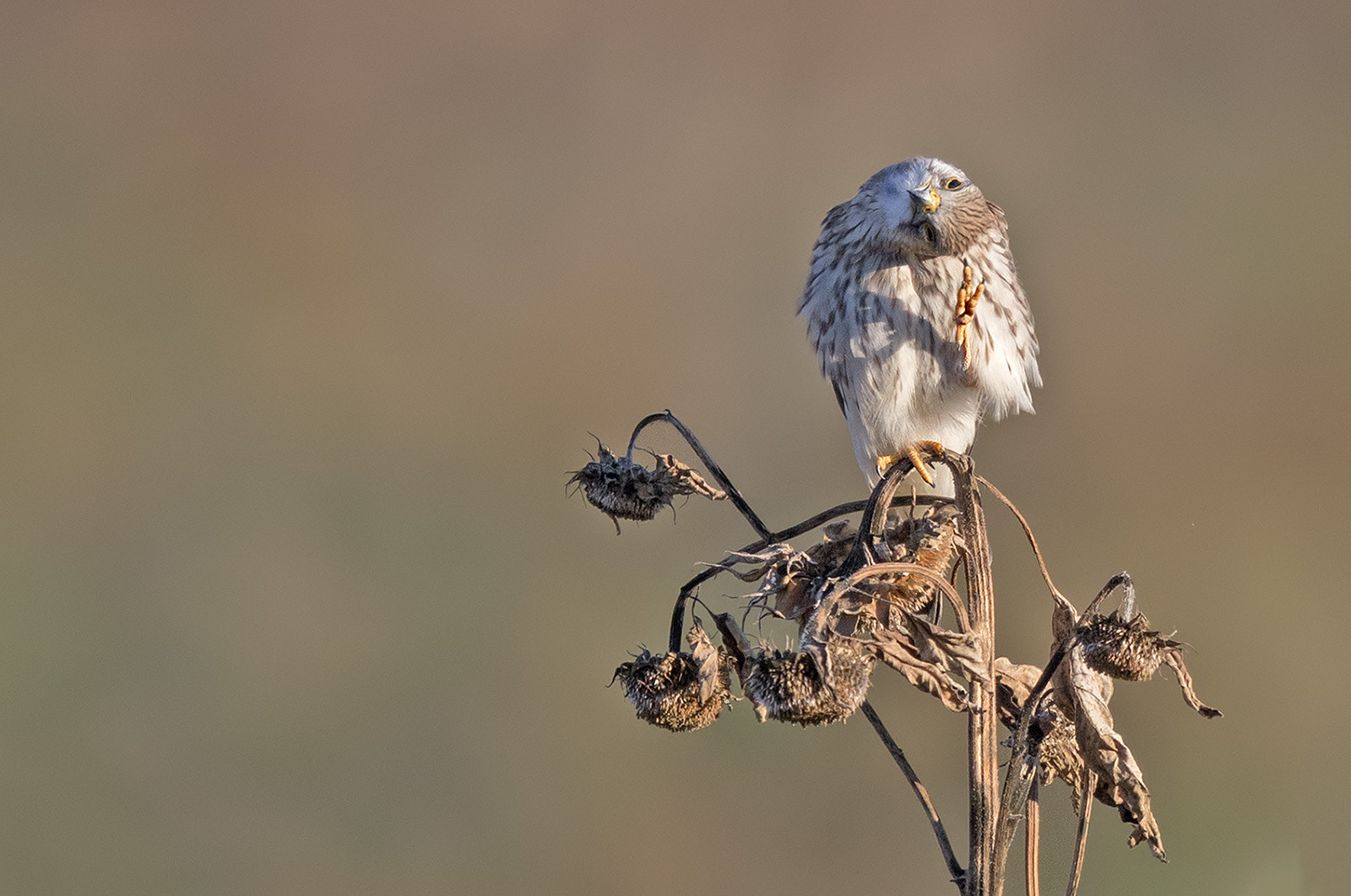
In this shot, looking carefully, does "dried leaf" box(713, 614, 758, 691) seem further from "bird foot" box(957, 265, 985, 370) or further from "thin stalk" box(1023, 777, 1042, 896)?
"bird foot" box(957, 265, 985, 370)

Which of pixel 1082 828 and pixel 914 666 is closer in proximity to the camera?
pixel 914 666

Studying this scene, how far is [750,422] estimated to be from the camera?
24.3ft

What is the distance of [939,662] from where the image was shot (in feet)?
7.81

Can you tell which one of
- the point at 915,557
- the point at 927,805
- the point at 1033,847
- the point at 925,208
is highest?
the point at 925,208

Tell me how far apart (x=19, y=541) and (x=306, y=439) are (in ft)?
5.33

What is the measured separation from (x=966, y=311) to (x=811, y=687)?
1.80m


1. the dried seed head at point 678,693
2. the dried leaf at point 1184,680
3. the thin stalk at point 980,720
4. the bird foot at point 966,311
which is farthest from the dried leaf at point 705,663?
the bird foot at point 966,311

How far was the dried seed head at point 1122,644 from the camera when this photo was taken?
2.46 m

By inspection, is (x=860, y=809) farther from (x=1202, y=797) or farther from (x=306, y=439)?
(x=306, y=439)

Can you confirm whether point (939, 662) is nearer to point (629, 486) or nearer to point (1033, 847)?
point (1033, 847)

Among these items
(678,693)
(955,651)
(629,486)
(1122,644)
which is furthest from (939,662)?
(629,486)

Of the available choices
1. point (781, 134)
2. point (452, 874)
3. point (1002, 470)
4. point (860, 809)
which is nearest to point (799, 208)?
point (781, 134)

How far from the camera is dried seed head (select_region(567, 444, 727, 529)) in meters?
3.20

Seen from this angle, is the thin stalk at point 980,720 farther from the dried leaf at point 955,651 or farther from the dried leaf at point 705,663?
the dried leaf at point 705,663
